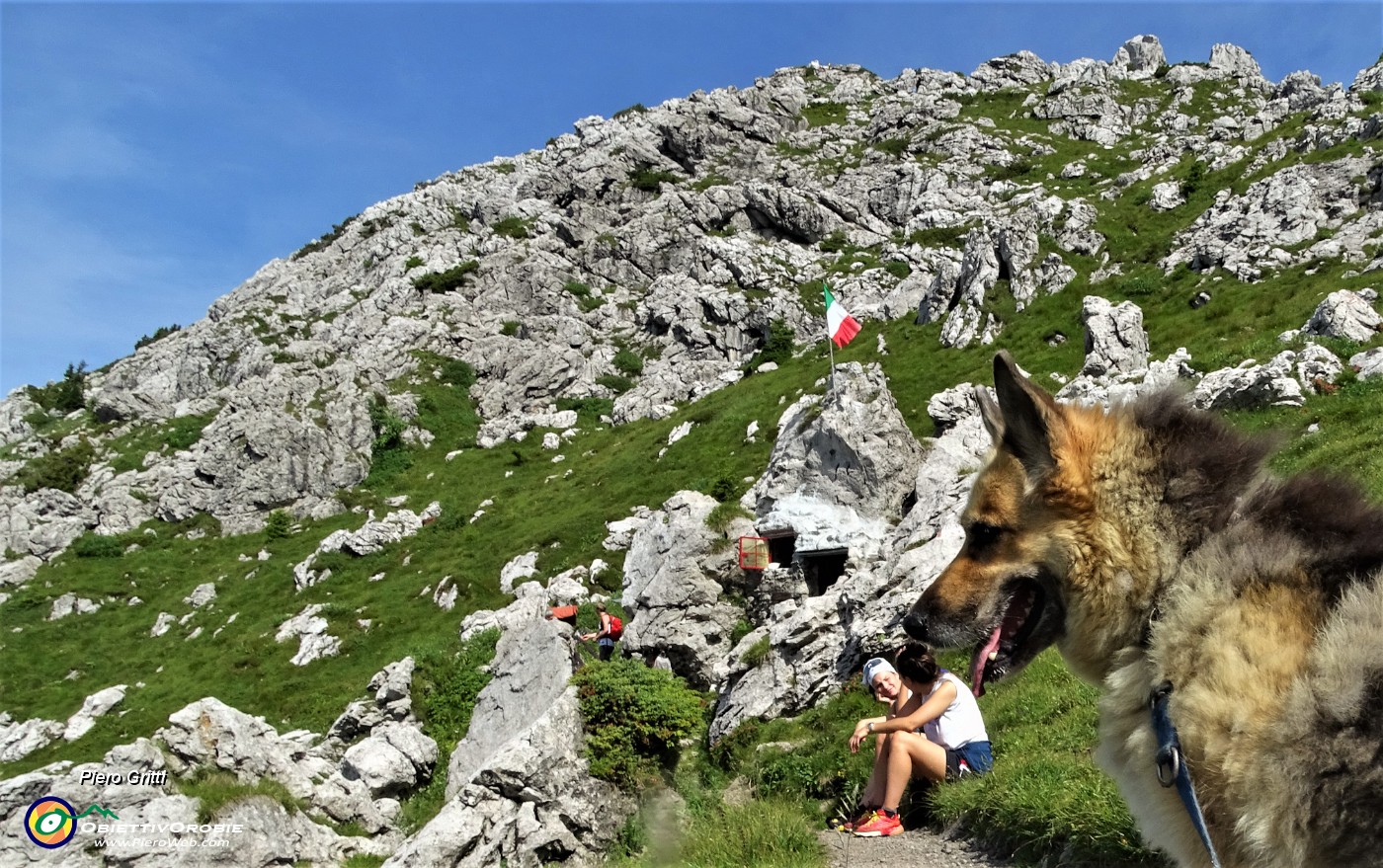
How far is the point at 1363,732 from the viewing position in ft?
8.20

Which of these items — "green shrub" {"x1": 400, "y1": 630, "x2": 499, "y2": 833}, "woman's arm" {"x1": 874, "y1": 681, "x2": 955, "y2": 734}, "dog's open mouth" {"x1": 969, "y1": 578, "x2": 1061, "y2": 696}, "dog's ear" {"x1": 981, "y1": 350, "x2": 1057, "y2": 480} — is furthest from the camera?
"green shrub" {"x1": 400, "y1": 630, "x2": 499, "y2": 833}

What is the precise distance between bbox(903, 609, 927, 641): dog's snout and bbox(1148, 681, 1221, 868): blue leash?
98 centimetres

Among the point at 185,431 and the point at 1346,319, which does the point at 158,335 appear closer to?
the point at 185,431

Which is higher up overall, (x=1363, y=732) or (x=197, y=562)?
(x=197, y=562)

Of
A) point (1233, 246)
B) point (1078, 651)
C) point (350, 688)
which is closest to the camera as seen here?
point (1078, 651)

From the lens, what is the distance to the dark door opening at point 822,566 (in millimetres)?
21875

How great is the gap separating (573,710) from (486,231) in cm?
7956

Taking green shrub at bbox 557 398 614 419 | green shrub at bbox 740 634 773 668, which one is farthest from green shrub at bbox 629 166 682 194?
green shrub at bbox 740 634 773 668

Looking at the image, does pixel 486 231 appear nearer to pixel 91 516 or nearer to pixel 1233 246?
pixel 91 516

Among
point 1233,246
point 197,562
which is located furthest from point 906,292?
point 197,562

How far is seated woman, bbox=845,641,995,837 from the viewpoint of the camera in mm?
8688

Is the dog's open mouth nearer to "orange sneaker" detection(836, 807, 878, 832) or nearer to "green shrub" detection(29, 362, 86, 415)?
"orange sneaker" detection(836, 807, 878, 832)

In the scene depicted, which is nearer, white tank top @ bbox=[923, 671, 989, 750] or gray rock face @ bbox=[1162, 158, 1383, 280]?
white tank top @ bbox=[923, 671, 989, 750]

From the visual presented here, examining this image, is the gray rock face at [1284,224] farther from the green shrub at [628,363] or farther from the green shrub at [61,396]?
the green shrub at [61,396]
